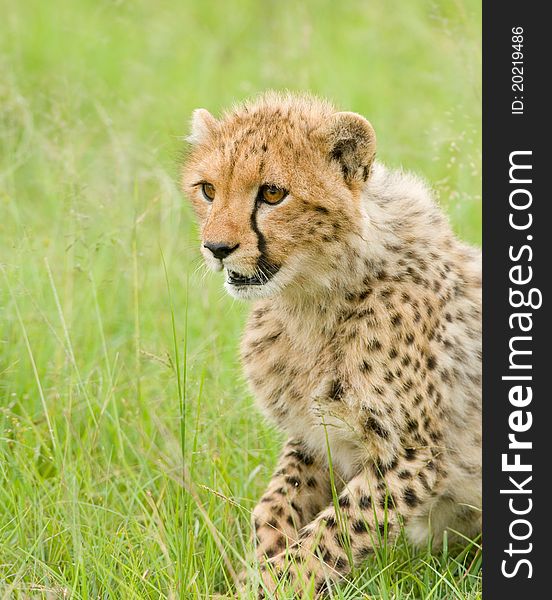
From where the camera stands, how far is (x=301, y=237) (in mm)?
3377

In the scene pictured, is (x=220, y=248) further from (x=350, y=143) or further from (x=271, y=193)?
(x=350, y=143)

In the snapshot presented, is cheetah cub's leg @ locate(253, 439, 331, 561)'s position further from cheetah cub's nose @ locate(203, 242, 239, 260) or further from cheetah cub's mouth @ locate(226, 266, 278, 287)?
cheetah cub's nose @ locate(203, 242, 239, 260)

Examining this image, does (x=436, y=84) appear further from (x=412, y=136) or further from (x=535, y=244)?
(x=535, y=244)

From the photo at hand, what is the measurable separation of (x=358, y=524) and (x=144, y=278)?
1725 millimetres

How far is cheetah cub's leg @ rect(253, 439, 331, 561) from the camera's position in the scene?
12.0 feet

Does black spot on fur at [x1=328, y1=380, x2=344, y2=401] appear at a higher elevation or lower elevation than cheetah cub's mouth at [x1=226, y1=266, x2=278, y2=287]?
lower

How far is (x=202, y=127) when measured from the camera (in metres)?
3.68

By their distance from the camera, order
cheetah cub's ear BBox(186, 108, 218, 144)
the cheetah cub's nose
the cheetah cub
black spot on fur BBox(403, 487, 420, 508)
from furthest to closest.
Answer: cheetah cub's ear BBox(186, 108, 218, 144)
black spot on fur BBox(403, 487, 420, 508)
the cheetah cub
the cheetah cub's nose

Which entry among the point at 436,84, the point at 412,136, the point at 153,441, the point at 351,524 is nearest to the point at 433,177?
the point at 412,136

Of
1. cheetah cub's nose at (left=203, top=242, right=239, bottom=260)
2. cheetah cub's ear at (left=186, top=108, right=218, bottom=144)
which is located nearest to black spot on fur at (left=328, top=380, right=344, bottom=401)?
cheetah cub's nose at (left=203, top=242, right=239, bottom=260)

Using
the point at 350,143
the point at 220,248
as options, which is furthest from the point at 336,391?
the point at 350,143

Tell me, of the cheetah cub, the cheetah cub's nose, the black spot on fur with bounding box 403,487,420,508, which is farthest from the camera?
the black spot on fur with bounding box 403,487,420,508

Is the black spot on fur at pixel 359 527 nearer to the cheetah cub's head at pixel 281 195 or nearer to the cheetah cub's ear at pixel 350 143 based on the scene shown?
the cheetah cub's head at pixel 281 195

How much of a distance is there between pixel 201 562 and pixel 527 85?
169 cm
